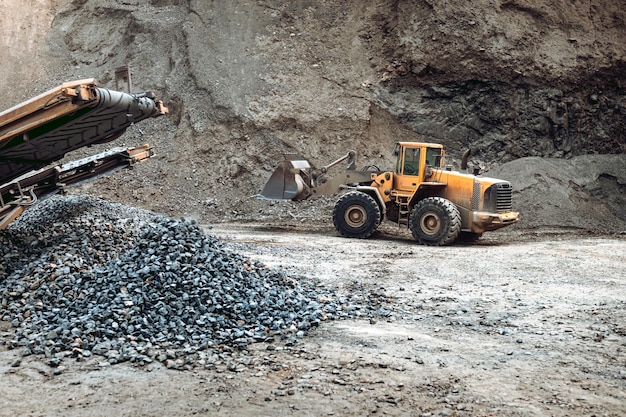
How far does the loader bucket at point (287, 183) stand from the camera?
46.6ft

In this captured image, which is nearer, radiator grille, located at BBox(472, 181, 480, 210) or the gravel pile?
the gravel pile

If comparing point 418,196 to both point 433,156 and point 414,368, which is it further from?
point 414,368

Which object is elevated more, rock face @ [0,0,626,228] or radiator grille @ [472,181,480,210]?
rock face @ [0,0,626,228]

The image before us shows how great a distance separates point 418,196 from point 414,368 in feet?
26.5

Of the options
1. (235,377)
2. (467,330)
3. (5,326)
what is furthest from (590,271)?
(5,326)

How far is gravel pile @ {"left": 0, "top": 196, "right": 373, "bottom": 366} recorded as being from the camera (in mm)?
5871

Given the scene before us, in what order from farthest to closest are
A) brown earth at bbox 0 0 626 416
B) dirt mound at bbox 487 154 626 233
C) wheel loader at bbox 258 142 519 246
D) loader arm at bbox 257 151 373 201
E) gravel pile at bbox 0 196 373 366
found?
1. dirt mound at bbox 487 154 626 233
2. loader arm at bbox 257 151 373 201
3. wheel loader at bbox 258 142 519 246
4. brown earth at bbox 0 0 626 416
5. gravel pile at bbox 0 196 373 366

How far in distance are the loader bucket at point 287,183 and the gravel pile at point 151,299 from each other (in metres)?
6.02

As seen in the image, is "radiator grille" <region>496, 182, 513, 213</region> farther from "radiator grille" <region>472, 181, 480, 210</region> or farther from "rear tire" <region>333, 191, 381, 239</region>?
"rear tire" <region>333, 191, 381, 239</region>

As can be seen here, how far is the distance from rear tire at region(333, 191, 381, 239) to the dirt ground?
14.5 feet

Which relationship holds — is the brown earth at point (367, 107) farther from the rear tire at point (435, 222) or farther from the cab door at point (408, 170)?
the cab door at point (408, 170)

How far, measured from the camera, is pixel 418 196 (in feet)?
43.5

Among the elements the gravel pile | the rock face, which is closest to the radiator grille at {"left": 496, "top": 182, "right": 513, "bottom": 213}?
the rock face

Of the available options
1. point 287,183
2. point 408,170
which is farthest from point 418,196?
point 287,183
